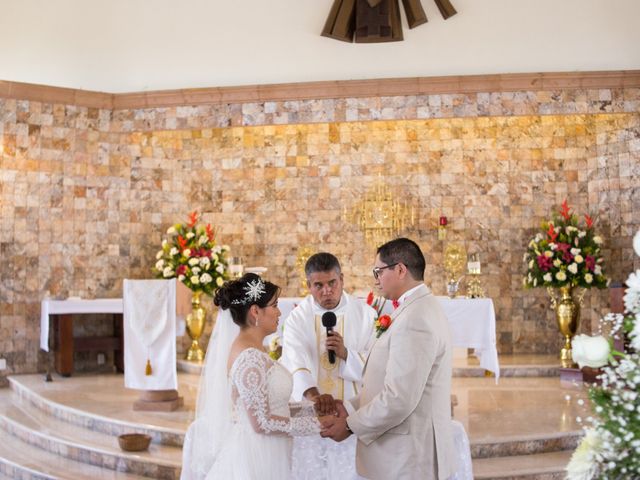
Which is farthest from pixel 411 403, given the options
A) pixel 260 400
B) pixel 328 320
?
pixel 328 320

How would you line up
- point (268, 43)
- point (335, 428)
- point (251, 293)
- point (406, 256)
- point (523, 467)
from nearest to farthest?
point (406, 256)
point (335, 428)
point (251, 293)
point (523, 467)
point (268, 43)

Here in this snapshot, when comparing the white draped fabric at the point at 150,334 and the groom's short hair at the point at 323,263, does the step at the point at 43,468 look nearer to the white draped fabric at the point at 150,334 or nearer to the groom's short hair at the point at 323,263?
the white draped fabric at the point at 150,334

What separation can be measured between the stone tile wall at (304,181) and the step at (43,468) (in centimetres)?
369

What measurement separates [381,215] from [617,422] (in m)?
9.52

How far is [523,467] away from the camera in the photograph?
6078mm

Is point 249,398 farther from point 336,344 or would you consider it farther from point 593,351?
point 593,351

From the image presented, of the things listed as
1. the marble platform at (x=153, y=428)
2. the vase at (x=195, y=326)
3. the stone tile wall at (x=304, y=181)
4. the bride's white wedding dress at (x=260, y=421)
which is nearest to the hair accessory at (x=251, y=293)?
the bride's white wedding dress at (x=260, y=421)

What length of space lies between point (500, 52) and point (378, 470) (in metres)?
8.45

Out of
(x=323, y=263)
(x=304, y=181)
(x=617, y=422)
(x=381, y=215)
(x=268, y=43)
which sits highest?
(x=268, y=43)

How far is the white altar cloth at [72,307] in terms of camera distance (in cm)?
1009

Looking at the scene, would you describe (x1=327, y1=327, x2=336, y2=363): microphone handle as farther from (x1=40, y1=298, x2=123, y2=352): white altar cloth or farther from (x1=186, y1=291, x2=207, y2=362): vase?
(x1=186, y1=291, x2=207, y2=362): vase

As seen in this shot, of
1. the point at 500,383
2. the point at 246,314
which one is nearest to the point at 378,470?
the point at 246,314

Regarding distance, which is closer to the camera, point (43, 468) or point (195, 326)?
point (43, 468)

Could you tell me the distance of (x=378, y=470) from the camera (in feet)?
11.7
